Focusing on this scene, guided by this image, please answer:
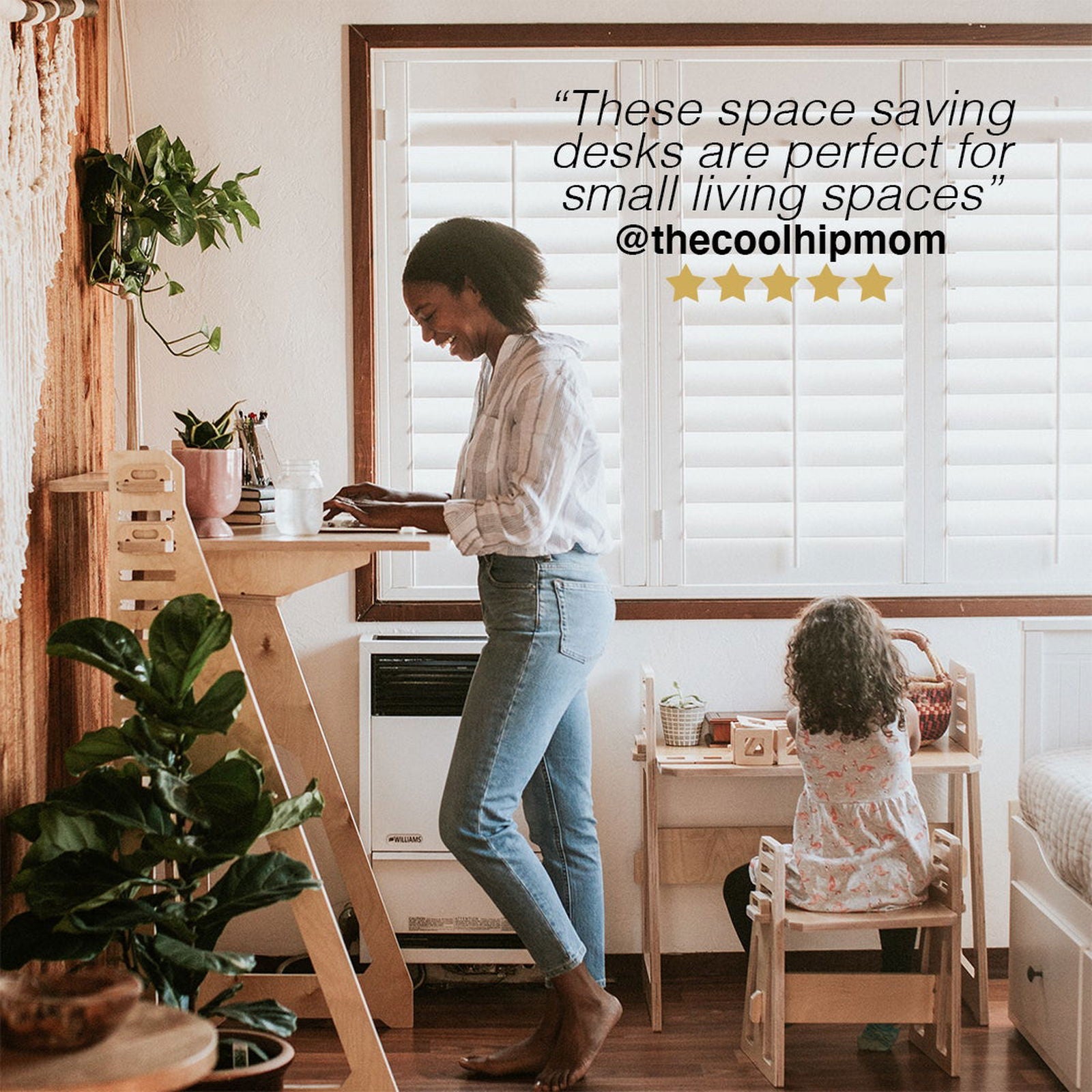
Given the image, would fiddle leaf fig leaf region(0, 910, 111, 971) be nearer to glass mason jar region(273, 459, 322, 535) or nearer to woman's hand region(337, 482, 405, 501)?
glass mason jar region(273, 459, 322, 535)

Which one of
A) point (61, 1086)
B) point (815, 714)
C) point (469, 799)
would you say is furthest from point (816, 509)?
point (61, 1086)

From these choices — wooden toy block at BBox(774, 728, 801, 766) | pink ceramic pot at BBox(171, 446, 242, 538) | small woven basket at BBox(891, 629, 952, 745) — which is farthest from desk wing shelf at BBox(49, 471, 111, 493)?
small woven basket at BBox(891, 629, 952, 745)

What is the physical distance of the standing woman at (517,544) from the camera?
2143 mm

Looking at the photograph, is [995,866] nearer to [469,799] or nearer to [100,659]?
[469,799]

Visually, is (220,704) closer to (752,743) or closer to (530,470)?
(530,470)

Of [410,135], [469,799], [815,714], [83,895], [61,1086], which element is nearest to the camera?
[61,1086]

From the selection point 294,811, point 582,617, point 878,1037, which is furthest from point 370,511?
point 878,1037

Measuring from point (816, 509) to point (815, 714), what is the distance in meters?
0.69

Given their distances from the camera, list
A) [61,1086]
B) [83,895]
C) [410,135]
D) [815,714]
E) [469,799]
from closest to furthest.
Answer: [61,1086]
[83,895]
[469,799]
[815,714]
[410,135]

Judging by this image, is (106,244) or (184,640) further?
(106,244)

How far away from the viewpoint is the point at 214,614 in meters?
1.77

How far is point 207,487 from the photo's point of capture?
6.76 ft

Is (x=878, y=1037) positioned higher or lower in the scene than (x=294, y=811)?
lower

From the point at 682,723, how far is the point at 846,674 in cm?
52
